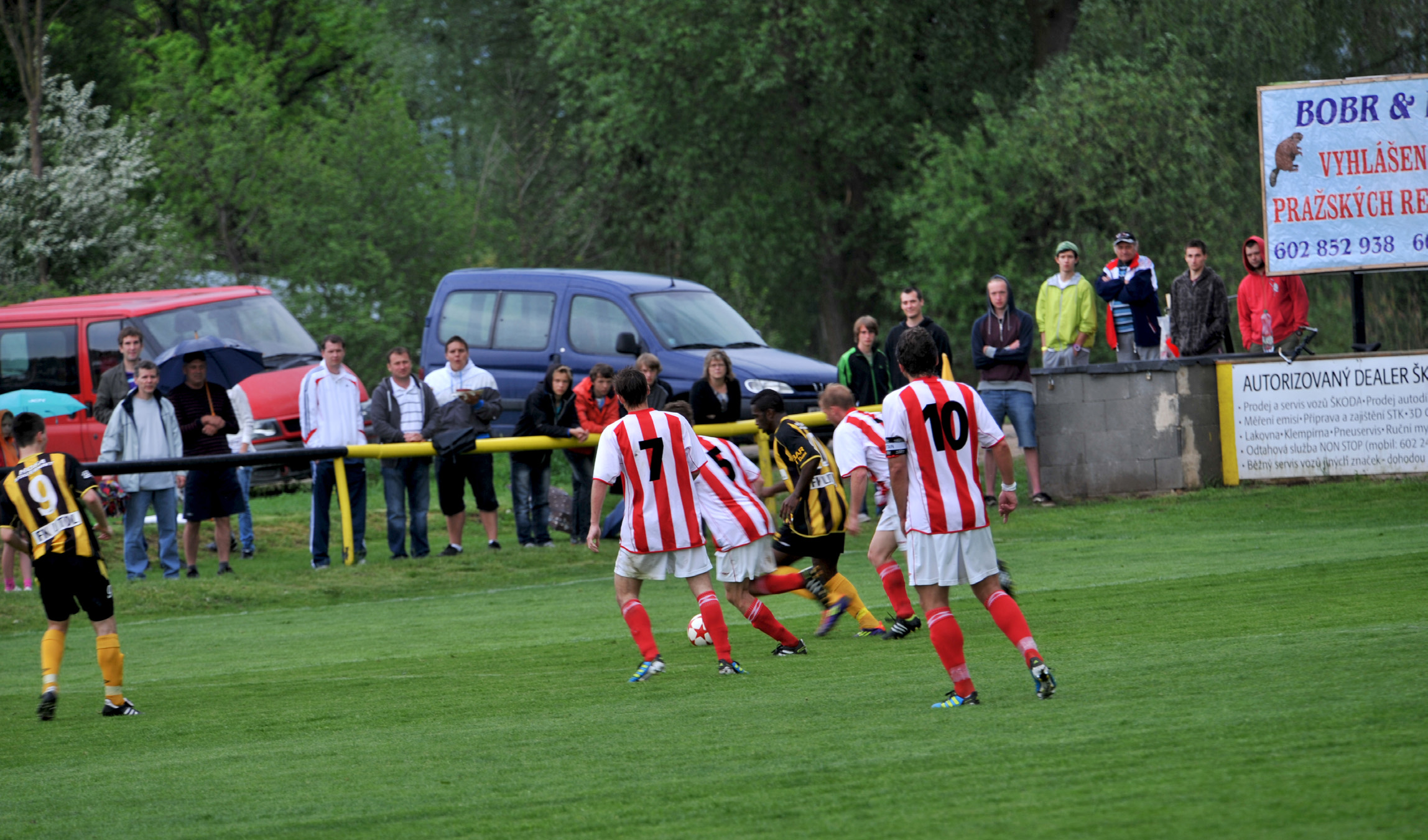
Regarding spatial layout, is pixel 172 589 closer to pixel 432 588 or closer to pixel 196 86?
pixel 432 588

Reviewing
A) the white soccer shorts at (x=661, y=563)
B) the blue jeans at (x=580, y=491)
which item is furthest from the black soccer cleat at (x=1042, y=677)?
the blue jeans at (x=580, y=491)

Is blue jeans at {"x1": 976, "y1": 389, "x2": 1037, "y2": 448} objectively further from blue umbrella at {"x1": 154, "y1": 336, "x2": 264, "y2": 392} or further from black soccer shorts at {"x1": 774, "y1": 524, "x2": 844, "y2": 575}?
blue umbrella at {"x1": 154, "y1": 336, "x2": 264, "y2": 392}

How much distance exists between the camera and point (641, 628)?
910 centimetres

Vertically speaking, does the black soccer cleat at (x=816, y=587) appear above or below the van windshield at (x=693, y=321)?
below

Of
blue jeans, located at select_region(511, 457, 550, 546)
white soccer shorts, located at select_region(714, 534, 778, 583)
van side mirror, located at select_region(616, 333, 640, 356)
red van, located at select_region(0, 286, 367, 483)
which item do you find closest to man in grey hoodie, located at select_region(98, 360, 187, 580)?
red van, located at select_region(0, 286, 367, 483)

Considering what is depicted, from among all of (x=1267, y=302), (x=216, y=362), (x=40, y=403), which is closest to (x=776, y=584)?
(x=216, y=362)

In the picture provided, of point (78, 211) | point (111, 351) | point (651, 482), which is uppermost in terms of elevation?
point (78, 211)

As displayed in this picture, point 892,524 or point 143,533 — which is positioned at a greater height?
point 892,524

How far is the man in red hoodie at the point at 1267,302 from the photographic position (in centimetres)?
1631

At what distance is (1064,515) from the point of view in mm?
15695

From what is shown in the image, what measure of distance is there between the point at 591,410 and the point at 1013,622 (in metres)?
9.01

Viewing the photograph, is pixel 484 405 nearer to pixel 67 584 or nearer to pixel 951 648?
pixel 67 584

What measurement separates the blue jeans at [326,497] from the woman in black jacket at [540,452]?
1494 millimetres

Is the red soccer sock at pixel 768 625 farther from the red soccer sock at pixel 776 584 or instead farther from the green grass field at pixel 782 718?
the red soccer sock at pixel 776 584
